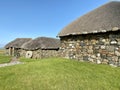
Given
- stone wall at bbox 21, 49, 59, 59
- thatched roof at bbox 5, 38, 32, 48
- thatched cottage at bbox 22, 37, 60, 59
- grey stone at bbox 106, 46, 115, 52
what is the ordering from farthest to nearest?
thatched roof at bbox 5, 38, 32, 48, thatched cottage at bbox 22, 37, 60, 59, stone wall at bbox 21, 49, 59, 59, grey stone at bbox 106, 46, 115, 52

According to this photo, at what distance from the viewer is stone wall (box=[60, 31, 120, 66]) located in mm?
10633

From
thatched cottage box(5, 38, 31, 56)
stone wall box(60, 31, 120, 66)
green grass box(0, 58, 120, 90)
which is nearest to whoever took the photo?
green grass box(0, 58, 120, 90)

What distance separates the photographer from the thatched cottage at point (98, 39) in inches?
421

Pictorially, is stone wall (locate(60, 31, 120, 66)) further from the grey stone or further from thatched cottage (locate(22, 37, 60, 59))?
thatched cottage (locate(22, 37, 60, 59))

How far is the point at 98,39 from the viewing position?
11.8 metres

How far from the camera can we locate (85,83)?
7.54 m

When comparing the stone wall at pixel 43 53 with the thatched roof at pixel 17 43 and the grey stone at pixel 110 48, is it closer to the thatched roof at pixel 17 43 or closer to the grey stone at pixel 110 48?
the thatched roof at pixel 17 43

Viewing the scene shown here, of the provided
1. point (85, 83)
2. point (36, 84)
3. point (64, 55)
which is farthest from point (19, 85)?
point (64, 55)

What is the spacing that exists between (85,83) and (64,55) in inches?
302

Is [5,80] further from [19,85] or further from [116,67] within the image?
[116,67]

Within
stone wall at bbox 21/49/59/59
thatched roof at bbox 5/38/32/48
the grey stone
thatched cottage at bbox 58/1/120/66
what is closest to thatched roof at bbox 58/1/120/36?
thatched cottage at bbox 58/1/120/66

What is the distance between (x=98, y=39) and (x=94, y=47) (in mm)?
740

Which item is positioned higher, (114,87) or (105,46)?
(105,46)

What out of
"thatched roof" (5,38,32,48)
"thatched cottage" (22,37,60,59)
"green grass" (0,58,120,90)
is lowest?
"green grass" (0,58,120,90)
